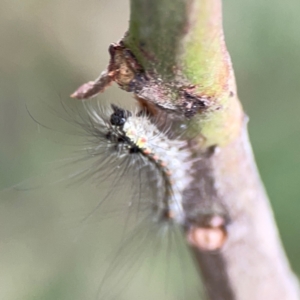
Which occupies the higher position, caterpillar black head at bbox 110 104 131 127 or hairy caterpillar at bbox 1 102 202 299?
caterpillar black head at bbox 110 104 131 127

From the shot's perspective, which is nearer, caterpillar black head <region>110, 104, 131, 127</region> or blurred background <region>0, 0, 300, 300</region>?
caterpillar black head <region>110, 104, 131, 127</region>

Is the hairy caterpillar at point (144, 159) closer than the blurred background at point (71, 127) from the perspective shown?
Yes

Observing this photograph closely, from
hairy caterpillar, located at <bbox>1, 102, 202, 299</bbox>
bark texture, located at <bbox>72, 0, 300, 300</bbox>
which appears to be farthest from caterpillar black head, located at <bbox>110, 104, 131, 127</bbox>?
bark texture, located at <bbox>72, 0, 300, 300</bbox>

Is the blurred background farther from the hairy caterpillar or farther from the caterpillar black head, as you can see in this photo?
the caterpillar black head

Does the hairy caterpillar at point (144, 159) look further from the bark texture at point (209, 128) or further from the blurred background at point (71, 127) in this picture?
the blurred background at point (71, 127)

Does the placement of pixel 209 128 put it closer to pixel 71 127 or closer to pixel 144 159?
pixel 144 159

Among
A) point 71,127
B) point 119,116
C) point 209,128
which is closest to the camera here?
point 209,128

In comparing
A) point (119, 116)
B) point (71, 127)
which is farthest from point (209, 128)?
point (71, 127)

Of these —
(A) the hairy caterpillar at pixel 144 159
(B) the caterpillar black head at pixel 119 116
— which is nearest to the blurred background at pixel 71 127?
(A) the hairy caterpillar at pixel 144 159

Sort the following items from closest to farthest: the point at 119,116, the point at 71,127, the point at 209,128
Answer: the point at 209,128 < the point at 119,116 < the point at 71,127
